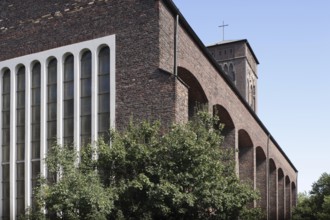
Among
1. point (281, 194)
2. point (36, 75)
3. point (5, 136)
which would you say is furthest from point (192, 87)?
point (281, 194)

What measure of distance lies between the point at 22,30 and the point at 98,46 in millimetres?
3984

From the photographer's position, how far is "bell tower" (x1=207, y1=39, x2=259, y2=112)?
56.2 meters

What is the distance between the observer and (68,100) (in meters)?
18.6

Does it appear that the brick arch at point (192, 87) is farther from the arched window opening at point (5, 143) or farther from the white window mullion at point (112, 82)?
the arched window opening at point (5, 143)

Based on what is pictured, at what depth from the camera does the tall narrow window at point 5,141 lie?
1933 cm

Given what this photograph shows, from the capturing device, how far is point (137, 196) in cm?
1299

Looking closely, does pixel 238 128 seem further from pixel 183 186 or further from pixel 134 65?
pixel 183 186

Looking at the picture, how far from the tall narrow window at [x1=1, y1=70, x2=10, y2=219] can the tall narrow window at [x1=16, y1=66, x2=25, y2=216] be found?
0.48 metres

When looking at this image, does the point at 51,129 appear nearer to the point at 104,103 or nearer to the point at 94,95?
the point at 94,95

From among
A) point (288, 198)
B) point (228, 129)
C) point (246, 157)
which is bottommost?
point (288, 198)

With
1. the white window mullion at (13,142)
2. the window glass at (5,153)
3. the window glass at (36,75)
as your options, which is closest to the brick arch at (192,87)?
the window glass at (36,75)

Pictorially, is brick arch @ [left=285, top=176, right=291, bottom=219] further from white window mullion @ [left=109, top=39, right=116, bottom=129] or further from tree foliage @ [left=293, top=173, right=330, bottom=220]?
white window mullion @ [left=109, top=39, right=116, bottom=129]

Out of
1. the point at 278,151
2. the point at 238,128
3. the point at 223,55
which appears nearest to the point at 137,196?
the point at 238,128

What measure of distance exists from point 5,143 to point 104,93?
489 cm
